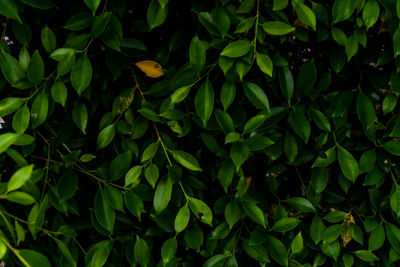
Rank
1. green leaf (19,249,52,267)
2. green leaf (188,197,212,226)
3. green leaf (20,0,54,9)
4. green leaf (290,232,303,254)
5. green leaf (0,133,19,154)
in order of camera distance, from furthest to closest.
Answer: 1. green leaf (290,232,303,254)
2. green leaf (188,197,212,226)
3. green leaf (20,0,54,9)
4. green leaf (19,249,52,267)
5. green leaf (0,133,19,154)

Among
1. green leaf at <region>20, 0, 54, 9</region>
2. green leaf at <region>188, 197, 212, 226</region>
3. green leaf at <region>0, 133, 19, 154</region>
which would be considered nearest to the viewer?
green leaf at <region>0, 133, 19, 154</region>

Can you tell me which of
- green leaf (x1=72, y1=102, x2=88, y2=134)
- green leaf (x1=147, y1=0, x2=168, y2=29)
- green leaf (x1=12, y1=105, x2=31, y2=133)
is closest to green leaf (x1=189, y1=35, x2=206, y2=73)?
green leaf (x1=147, y1=0, x2=168, y2=29)

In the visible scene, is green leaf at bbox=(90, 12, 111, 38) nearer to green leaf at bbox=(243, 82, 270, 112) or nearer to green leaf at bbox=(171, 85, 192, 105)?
green leaf at bbox=(171, 85, 192, 105)

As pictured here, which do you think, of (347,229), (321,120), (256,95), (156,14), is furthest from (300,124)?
(156,14)

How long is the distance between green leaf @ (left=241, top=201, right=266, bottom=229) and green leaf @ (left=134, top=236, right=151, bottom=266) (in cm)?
29

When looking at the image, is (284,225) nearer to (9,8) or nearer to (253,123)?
(253,123)

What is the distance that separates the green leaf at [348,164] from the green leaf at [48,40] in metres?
0.82

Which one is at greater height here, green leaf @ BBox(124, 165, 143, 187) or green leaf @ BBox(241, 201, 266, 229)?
green leaf @ BBox(124, 165, 143, 187)

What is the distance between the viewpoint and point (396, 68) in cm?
124

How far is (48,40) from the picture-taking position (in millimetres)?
1146

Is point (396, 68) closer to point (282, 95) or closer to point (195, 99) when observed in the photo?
point (282, 95)

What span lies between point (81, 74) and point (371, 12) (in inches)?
29.0

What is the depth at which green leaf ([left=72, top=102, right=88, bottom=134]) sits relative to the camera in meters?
1.19

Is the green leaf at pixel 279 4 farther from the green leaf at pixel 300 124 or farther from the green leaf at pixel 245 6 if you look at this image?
the green leaf at pixel 300 124
